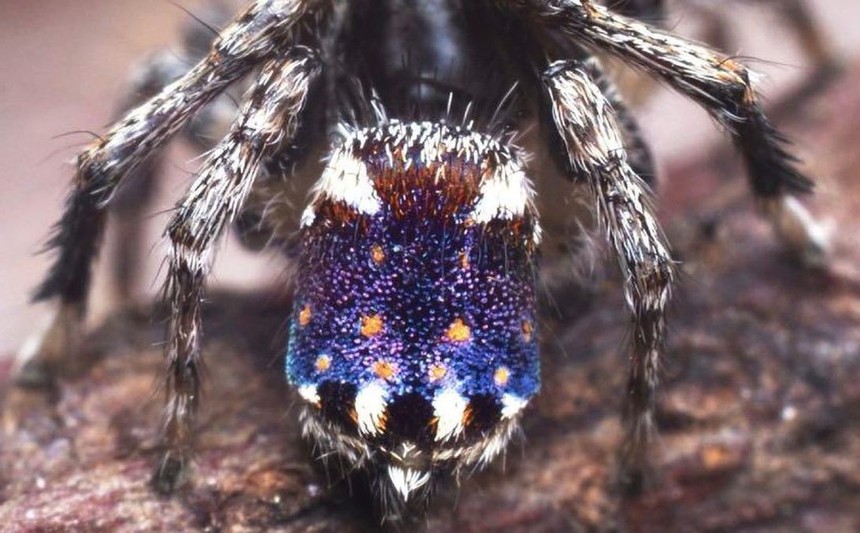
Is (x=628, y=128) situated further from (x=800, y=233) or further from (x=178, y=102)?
(x=178, y=102)

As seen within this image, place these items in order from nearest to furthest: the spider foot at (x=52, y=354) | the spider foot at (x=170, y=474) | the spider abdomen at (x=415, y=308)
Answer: the spider abdomen at (x=415, y=308) < the spider foot at (x=170, y=474) < the spider foot at (x=52, y=354)

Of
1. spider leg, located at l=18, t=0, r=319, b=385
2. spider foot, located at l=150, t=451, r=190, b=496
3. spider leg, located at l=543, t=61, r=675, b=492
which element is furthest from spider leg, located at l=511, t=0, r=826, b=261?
spider foot, located at l=150, t=451, r=190, b=496

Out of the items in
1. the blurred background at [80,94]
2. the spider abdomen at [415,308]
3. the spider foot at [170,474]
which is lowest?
the spider foot at [170,474]

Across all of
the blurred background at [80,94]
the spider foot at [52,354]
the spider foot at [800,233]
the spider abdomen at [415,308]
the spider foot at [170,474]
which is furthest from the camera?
the blurred background at [80,94]

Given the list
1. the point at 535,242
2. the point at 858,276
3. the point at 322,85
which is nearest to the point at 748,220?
the point at 858,276

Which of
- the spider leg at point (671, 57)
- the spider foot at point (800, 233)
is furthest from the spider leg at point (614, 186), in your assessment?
the spider foot at point (800, 233)

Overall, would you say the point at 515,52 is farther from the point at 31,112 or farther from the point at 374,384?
Answer: the point at 31,112

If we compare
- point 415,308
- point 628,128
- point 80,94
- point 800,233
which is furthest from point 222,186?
point 80,94

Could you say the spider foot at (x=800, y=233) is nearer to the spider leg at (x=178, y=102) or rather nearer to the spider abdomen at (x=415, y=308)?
the spider abdomen at (x=415, y=308)
